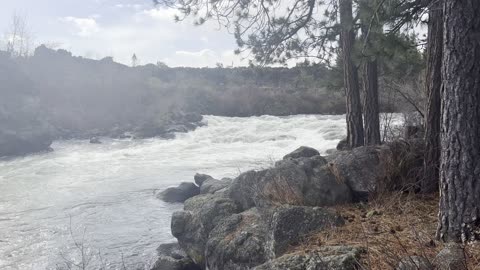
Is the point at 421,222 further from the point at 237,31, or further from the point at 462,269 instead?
the point at 237,31

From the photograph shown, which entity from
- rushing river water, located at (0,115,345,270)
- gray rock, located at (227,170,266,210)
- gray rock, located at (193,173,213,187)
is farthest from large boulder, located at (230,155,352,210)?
gray rock, located at (193,173,213,187)

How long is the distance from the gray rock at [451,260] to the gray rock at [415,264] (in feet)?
0.27

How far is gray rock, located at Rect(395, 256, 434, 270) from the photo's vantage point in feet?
7.93

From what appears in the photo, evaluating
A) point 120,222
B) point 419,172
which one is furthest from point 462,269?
point 120,222

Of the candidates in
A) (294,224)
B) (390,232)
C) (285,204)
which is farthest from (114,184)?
(390,232)

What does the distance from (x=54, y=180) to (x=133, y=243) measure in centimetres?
754

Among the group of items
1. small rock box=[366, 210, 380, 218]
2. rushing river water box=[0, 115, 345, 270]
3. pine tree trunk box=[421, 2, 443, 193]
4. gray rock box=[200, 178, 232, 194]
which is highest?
pine tree trunk box=[421, 2, 443, 193]

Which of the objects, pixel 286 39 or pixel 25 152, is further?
pixel 25 152

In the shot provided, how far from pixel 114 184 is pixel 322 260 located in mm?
11532

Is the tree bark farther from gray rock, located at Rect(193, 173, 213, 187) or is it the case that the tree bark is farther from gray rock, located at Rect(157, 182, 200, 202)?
gray rock, located at Rect(193, 173, 213, 187)

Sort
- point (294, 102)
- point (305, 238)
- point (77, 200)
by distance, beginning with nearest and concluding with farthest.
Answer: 1. point (305, 238)
2. point (77, 200)
3. point (294, 102)

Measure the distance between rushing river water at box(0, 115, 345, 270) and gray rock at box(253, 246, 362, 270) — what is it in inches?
154

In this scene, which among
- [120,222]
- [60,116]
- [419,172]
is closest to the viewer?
[419,172]

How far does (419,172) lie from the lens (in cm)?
510
